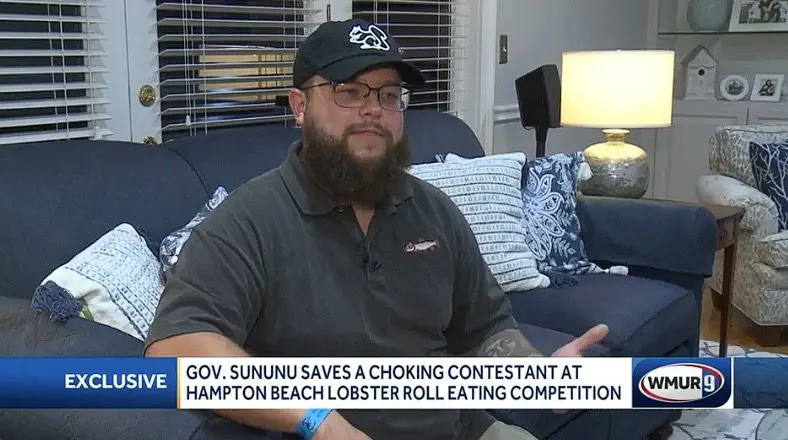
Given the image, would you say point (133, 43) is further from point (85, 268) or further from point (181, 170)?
point (85, 268)

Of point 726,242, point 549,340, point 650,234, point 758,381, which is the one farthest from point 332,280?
point 726,242

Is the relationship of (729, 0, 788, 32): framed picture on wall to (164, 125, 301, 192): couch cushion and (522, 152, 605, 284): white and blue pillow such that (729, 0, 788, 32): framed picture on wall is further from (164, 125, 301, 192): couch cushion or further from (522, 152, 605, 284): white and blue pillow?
(164, 125, 301, 192): couch cushion

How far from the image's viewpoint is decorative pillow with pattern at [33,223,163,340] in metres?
1.39

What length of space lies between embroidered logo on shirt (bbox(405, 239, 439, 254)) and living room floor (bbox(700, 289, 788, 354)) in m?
2.37

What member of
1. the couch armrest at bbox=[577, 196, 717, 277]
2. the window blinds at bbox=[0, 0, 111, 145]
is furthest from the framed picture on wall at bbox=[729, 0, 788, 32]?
the window blinds at bbox=[0, 0, 111, 145]

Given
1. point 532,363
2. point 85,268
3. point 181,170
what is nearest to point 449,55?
point 181,170

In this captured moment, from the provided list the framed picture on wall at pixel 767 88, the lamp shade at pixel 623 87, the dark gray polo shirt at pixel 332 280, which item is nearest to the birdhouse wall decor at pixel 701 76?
the framed picture on wall at pixel 767 88

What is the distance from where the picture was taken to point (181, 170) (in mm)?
1998

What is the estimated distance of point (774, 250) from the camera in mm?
3309

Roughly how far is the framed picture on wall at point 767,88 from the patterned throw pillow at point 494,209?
282 centimetres

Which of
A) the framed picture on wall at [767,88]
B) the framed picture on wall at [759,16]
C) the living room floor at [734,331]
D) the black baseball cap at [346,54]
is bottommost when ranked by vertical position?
the living room floor at [734,331]

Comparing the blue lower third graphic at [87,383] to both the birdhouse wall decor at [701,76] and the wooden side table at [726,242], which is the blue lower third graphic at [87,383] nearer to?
the wooden side table at [726,242]

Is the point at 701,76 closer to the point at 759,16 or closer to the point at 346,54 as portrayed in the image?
the point at 759,16

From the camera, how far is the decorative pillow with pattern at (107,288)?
1391 millimetres
